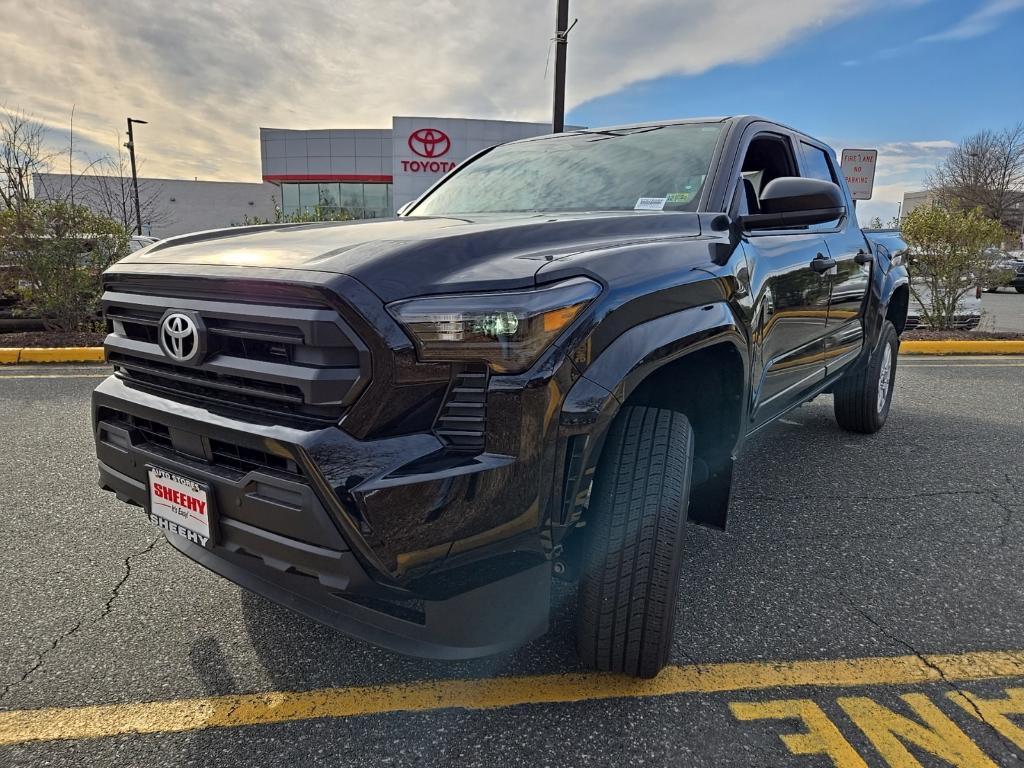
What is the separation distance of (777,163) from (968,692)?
234 cm

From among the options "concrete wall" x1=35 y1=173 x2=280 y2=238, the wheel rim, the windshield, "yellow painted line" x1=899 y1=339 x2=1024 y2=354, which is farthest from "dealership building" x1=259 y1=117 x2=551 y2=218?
the windshield

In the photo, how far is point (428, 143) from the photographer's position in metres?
25.3

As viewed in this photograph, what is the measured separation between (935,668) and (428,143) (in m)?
25.7

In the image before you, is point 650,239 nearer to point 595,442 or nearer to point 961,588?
point 595,442

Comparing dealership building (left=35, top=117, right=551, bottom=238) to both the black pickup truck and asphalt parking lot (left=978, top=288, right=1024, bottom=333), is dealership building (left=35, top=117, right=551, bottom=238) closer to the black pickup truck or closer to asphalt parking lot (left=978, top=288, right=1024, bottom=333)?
the black pickup truck

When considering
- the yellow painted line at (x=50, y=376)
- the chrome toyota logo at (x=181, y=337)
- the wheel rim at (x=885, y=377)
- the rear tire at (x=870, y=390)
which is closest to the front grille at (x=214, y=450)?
the chrome toyota logo at (x=181, y=337)

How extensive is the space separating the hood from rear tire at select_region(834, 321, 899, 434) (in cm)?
276

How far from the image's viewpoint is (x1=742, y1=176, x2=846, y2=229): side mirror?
2352 mm

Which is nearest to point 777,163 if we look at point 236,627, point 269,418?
point 269,418

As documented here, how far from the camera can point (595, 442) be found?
161 centimetres

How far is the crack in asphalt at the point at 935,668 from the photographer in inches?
68.7

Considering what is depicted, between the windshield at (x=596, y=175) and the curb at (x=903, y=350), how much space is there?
595cm

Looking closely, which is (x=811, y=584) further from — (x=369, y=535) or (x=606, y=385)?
(x=369, y=535)

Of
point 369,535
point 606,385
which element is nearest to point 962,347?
point 606,385
